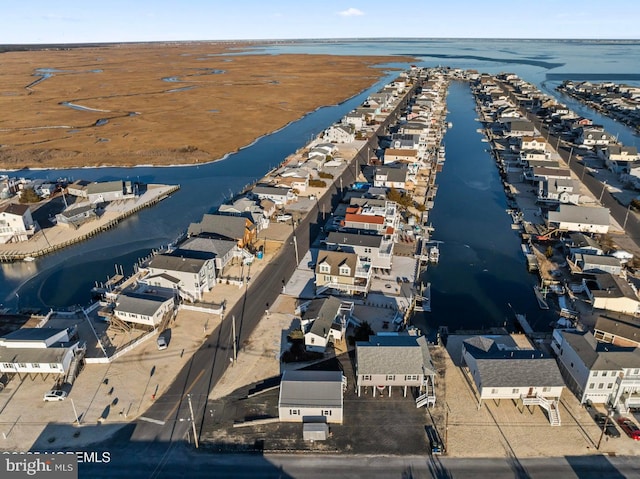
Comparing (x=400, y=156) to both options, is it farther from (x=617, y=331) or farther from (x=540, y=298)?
(x=617, y=331)

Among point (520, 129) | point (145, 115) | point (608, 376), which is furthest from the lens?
point (145, 115)

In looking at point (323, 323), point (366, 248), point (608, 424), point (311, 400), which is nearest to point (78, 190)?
point (366, 248)

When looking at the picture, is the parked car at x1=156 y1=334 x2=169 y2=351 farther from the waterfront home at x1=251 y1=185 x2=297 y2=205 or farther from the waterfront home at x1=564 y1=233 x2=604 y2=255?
the waterfront home at x1=564 y1=233 x2=604 y2=255

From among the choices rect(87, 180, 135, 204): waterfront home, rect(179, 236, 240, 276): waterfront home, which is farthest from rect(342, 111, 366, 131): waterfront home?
rect(179, 236, 240, 276): waterfront home

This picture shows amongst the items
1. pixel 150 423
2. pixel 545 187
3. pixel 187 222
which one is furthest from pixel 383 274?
pixel 545 187

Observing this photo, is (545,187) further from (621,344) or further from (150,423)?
(150,423)

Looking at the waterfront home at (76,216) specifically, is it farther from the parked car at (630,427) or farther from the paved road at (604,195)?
the paved road at (604,195)
